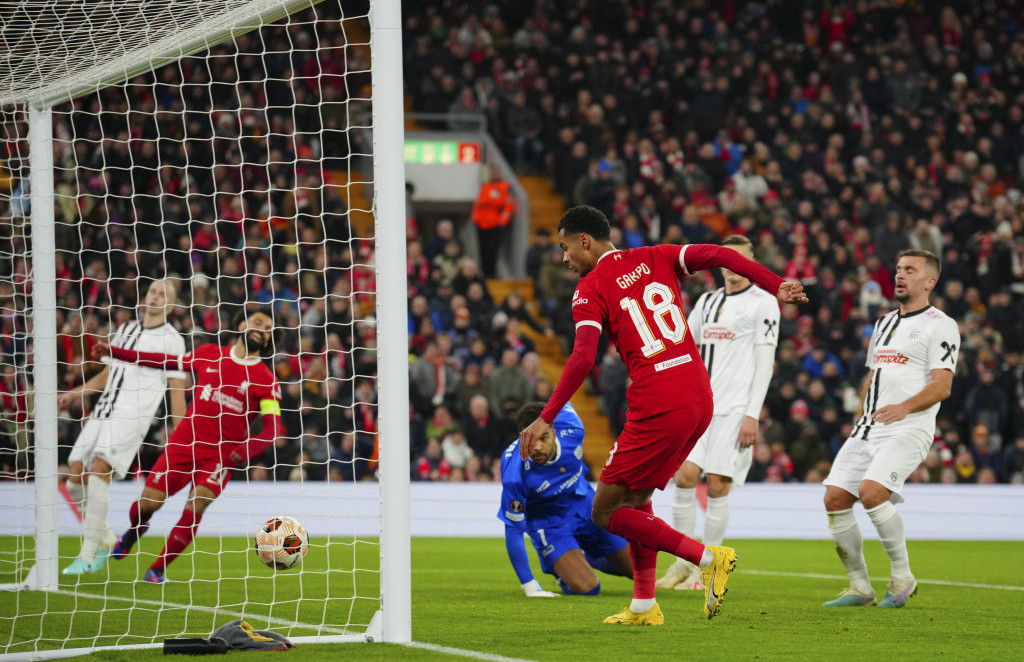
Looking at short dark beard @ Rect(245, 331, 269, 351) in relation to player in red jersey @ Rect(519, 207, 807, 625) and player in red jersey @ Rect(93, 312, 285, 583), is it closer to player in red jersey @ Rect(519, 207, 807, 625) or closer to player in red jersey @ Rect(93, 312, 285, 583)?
player in red jersey @ Rect(93, 312, 285, 583)

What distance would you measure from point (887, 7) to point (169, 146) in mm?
13611

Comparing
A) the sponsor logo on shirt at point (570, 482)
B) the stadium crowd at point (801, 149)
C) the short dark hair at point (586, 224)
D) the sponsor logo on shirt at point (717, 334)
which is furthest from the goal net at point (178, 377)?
the stadium crowd at point (801, 149)

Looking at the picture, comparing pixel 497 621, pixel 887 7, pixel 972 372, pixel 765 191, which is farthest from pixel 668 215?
pixel 497 621

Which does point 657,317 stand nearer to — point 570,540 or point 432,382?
point 570,540

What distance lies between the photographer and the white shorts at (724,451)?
335 inches

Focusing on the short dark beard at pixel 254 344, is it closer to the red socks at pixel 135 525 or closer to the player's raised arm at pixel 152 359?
the player's raised arm at pixel 152 359

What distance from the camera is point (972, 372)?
16.5m

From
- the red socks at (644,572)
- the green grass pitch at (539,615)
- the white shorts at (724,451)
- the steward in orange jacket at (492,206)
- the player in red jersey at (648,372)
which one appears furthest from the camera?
the steward in orange jacket at (492,206)

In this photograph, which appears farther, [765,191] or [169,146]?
[765,191]

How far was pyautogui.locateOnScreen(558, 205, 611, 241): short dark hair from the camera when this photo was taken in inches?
248

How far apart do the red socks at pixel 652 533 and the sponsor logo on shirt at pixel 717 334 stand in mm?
2729

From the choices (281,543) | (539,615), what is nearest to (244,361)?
(281,543)

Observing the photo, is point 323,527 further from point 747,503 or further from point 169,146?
point 169,146

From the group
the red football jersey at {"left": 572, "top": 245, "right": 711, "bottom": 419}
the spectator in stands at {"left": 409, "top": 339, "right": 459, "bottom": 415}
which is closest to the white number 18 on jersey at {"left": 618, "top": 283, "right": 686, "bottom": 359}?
the red football jersey at {"left": 572, "top": 245, "right": 711, "bottom": 419}
